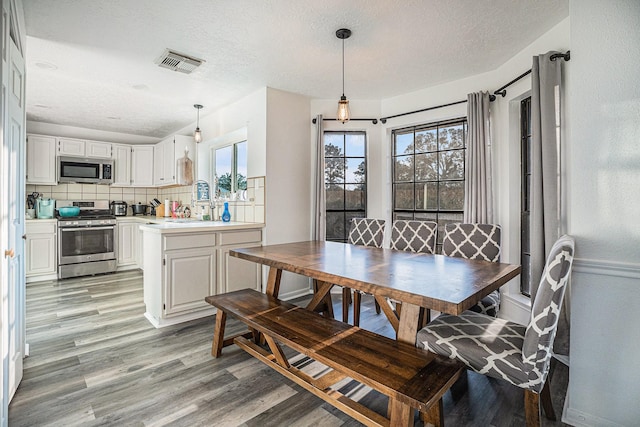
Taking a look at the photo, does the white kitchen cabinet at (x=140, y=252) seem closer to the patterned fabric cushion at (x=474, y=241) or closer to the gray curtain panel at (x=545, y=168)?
the patterned fabric cushion at (x=474, y=241)

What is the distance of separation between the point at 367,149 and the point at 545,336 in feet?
10.2

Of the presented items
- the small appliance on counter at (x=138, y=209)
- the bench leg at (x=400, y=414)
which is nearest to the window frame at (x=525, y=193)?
the bench leg at (x=400, y=414)

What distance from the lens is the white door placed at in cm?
159

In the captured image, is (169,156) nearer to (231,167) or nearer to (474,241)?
(231,167)

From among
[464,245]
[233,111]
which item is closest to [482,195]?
[464,245]

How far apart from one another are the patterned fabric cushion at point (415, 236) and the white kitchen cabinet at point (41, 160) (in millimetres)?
5389

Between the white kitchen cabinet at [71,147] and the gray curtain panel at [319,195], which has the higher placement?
the white kitchen cabinet at [71,147]

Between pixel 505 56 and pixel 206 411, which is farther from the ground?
pixel 505 56

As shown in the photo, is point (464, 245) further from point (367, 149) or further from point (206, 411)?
point (206, 411)

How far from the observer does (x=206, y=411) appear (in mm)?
1776

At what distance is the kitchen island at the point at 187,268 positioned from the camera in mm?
3000

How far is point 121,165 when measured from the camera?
18.5 ft

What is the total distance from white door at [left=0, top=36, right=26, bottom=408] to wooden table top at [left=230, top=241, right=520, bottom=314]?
4.36 feet

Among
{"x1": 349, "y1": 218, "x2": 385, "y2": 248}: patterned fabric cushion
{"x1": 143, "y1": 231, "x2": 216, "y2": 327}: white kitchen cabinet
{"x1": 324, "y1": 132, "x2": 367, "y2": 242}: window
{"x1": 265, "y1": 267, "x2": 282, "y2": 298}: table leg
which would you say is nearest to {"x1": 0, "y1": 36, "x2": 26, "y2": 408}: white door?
{"x1": 143, "y1": 231, "x2": 216, "y2": 327}: white kitchen cabinet
